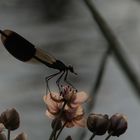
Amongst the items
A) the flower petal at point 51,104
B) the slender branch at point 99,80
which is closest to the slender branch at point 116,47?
the slender branch at point 99,80

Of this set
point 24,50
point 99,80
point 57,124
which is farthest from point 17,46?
point 99,80

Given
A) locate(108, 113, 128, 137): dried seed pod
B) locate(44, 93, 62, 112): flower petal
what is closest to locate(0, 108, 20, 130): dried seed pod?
locate(44, 93, 62, 112): flower petal

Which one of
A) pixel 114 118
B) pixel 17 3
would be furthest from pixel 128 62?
pixel 17 3

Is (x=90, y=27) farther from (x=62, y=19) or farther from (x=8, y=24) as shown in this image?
(x=8, y=24)

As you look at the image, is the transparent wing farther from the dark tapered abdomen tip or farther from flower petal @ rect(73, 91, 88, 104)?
flower petal @ rect(73, 91, 88, 104)

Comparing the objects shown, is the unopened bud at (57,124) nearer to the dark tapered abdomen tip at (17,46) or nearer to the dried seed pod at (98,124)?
the dried seed pod at (98,124)

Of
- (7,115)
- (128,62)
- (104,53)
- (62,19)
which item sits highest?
(62,19)

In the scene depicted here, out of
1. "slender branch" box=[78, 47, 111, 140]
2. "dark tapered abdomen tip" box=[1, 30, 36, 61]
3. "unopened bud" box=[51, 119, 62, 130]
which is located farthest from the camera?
"slender branch" box=[78, 47, 111, 140]
